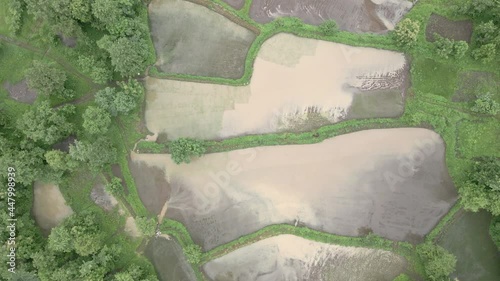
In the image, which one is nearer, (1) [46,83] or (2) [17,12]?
(1) [46,83]

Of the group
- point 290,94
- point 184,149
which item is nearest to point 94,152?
point 184,149

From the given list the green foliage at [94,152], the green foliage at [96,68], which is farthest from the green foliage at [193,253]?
the green foliage at [96,68]

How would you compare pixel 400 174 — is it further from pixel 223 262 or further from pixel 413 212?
pixel 223 262

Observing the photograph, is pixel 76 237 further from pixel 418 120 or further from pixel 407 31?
pixel 407 31

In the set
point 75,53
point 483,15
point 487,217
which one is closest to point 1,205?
point 75,53

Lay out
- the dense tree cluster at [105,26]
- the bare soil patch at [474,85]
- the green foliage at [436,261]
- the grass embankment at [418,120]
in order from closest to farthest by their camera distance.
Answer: the green foliage at [436,261]
the dense tree cluster at [105,26]
the grass embankment at [418,120]
the bare soil patch at [474,85]

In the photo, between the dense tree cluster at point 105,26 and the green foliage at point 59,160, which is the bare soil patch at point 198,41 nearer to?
the dense tree cluster at point 105,26
